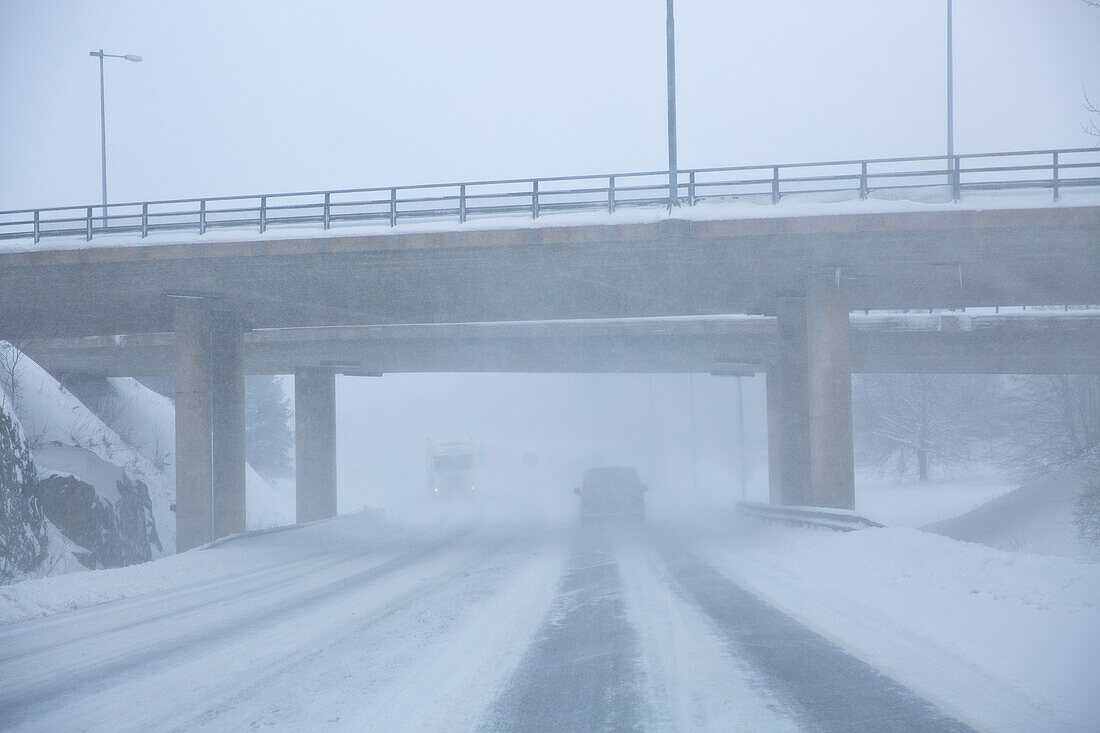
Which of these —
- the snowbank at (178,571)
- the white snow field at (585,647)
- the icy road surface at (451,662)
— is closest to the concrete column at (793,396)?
the white snow field at (585,647)

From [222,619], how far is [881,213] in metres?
15.6

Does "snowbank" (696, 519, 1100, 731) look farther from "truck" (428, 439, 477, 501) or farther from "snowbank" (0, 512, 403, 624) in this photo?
"truck" (428, 439, 477, 501)

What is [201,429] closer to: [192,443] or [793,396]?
[192,443]

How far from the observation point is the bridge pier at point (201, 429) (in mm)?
25719

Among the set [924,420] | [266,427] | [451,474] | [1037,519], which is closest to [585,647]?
[1037,519]

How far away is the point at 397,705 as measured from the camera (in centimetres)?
639

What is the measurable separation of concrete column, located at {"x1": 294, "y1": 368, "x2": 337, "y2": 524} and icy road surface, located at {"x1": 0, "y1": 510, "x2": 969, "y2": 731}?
23.9 m

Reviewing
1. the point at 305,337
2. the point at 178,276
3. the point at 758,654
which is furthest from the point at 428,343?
the point at 758,654

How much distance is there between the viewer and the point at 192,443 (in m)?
25.7

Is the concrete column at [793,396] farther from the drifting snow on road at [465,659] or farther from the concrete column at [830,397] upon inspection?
the drifting snow on road at [465,659]

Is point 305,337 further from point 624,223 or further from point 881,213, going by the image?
point 881,213

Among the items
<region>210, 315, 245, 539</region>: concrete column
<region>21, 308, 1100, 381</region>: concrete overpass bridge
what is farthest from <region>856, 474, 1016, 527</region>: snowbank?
<region>210, 315, 245, 539</region>: concrete column

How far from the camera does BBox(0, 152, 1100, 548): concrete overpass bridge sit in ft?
67.8

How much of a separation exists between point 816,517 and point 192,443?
17165 mm
